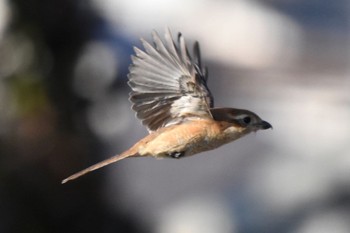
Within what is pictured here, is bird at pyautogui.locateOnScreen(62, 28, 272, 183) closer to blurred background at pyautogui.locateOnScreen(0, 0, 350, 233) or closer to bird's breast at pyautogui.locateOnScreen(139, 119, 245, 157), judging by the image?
bird's breast at pyautogui.locateOnScreen(139, 119, 245, 157)

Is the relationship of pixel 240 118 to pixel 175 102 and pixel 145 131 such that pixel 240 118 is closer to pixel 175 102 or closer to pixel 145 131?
pixel 175 102

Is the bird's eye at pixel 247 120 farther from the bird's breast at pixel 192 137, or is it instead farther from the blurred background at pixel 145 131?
the blurred background at pixel 145 131

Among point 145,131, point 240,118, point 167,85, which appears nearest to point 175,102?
point 167,85

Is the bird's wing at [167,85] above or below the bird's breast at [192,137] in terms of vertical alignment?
above

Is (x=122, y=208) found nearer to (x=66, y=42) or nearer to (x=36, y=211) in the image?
(x=36, y=211)

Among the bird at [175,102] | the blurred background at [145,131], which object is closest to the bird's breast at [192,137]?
the bird at [175,102]

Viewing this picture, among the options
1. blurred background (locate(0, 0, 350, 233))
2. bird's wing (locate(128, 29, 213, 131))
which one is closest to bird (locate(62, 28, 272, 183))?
bird's wing (locate(128, 29, 213, 131))

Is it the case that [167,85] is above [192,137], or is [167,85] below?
above
